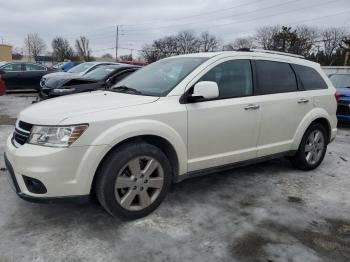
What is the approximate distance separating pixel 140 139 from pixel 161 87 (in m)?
0.71

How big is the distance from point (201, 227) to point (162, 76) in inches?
70.9

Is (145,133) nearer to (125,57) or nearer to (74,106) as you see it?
(74,106)

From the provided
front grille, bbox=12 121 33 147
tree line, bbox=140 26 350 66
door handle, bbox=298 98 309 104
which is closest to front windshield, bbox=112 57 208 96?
front grille, bbox=12 121 33 147

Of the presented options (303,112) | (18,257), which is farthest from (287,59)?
(18,257)

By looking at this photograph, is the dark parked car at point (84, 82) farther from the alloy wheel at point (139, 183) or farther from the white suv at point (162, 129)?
the alloy wheel at point (139, 183)

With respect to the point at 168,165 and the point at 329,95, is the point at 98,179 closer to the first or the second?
the point at 168,165

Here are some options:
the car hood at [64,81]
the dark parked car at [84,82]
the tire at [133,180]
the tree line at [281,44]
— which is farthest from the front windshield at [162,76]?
the tree line at [281,44]

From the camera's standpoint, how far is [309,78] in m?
5.36

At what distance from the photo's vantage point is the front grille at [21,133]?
3.40 m

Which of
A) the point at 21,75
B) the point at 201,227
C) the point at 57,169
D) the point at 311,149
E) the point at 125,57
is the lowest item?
the point at 201,227

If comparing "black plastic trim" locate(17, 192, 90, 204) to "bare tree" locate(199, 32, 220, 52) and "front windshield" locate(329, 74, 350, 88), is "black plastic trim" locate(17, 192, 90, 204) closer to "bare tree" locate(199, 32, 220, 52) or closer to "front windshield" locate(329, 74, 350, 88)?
"front windshield" locate(329, 74, 350, 88)

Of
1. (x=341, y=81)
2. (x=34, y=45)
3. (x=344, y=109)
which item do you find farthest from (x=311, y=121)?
(x=34, y=45)

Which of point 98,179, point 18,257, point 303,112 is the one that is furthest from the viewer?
point 303,112

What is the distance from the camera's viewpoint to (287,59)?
5.18 metres
